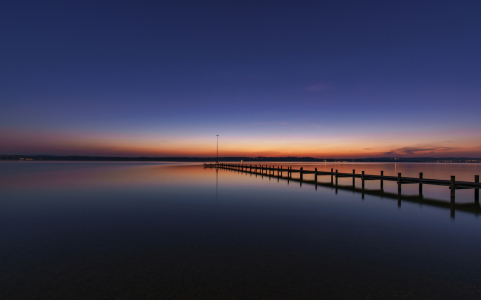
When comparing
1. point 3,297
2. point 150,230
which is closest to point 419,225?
point 150,230

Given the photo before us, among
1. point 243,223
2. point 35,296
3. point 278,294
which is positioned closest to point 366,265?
point 278,294

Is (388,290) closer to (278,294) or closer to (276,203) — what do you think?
(278,294)

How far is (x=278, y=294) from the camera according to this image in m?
5.73

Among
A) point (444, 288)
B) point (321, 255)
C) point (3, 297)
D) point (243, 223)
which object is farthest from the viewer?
point (243, 223)

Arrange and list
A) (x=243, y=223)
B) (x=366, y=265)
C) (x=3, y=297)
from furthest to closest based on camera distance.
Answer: (x=243, y=223)
(x=366, y=265)
(x=3, y=297)

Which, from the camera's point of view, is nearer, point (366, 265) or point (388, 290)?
point (388, 290)

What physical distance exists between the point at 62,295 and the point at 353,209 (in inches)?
593

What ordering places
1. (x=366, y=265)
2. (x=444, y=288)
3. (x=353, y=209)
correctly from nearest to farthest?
(x=444, y=288) → (x=366, y=265) → (x=353, y=209)

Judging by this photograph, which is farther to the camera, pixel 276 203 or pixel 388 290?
pixel 276 203

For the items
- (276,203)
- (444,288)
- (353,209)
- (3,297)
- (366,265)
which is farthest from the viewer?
(276,203)

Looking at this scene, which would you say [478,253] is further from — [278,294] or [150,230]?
[150,230]

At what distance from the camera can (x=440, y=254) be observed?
8.46m

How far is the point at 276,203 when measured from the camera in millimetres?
17828

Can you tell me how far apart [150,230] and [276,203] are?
922 cm
